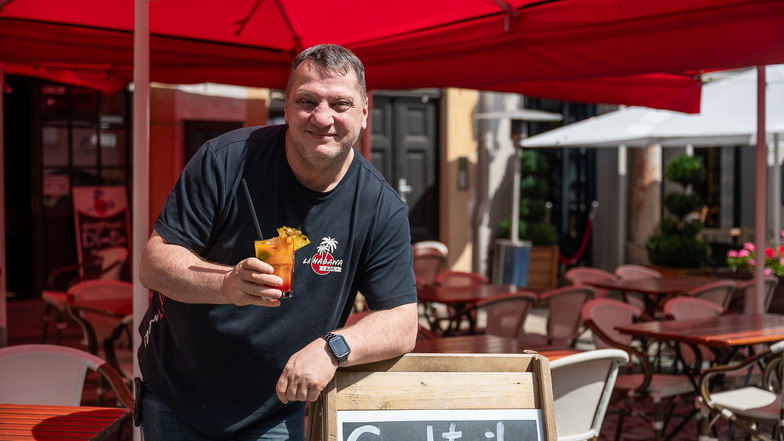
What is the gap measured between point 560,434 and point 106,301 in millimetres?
3430

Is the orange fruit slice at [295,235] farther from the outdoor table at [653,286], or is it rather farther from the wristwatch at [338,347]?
the outdoor table at [653,286]

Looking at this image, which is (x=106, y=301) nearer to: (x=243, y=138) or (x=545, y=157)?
(x=243, y=138)

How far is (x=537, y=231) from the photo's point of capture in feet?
42.7

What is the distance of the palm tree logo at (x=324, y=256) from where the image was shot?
244 cm

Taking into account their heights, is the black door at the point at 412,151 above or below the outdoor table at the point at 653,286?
above

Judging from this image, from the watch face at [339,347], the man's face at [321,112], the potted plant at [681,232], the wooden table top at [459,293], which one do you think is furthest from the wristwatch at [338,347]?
the potted plant at [681,232]

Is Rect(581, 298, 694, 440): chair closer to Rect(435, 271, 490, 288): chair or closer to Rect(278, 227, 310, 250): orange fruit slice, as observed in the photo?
Rect(435, 271, 490, 288): chair

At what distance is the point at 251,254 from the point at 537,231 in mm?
10878

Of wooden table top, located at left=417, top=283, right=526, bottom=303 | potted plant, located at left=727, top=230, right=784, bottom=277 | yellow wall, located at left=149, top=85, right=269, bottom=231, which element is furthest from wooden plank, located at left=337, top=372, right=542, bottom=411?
yellow wall, located at left=149, top=85, right=269, bottom=231

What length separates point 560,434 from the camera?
4043 mm

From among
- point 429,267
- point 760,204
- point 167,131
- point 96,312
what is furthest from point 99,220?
point 760,204

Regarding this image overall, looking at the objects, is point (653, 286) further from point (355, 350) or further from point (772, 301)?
point (355, 350)

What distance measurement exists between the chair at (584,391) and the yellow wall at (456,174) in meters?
8.67

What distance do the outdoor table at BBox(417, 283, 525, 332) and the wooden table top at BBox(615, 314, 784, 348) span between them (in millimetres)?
1600
